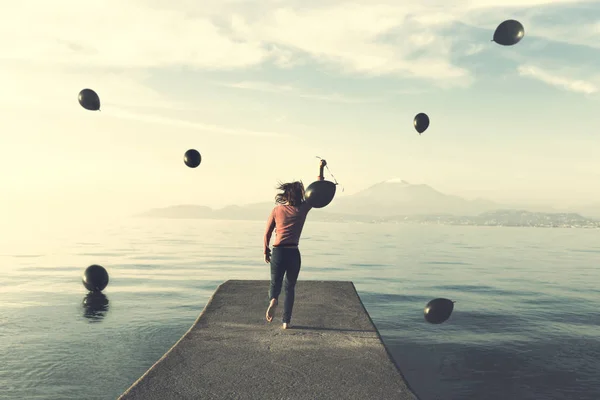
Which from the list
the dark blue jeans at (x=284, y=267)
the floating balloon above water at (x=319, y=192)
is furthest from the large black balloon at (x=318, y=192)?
the dark blue jeans at (x=284, y=267)

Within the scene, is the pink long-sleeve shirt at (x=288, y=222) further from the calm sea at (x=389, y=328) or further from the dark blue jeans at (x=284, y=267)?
the calm sea at (x=389, y=328)

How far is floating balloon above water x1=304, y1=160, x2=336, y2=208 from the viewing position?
26.5 ft

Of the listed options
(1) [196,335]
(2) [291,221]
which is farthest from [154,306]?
(2) [291,221]

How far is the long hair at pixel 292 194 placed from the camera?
26.4ft

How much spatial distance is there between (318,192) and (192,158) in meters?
6.20

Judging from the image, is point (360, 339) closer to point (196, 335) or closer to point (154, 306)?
point (196, 335)

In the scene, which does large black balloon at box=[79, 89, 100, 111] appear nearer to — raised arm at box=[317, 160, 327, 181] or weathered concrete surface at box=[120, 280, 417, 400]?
weathered concrete surface at box=[120, 280, 417, 400]

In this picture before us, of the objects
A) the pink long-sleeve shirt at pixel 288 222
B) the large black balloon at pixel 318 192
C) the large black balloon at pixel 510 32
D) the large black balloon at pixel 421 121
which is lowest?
the pink long-sleeve shirt at pixel 288 222

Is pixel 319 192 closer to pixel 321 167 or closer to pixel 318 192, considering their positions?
pixel 318 192

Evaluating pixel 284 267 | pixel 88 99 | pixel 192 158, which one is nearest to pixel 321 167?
pixel 284 267

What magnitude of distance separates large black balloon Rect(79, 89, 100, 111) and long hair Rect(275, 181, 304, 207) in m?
7.13

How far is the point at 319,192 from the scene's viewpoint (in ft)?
26.5

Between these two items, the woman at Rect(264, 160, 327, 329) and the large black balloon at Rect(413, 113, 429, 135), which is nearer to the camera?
the woman at Rect(264, 160, 327, 329)

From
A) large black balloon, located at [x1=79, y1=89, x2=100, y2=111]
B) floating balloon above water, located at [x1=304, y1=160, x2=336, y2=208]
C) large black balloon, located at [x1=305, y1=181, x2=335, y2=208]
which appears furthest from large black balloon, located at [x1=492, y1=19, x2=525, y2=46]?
large black balloon, located at [x1=79, y1=89, x2=100, y2=111]
